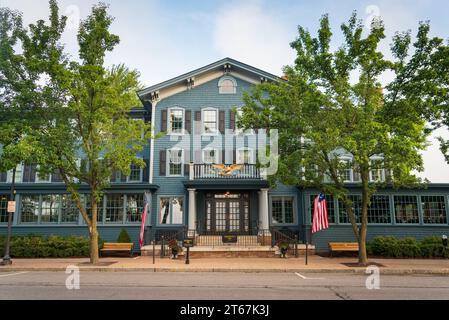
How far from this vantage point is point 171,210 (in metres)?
22.2

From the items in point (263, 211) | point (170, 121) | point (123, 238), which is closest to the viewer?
point (123, 238)

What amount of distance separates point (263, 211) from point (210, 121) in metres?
7.15

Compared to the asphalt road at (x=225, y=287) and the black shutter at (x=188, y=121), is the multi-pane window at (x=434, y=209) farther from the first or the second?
the black shutter at (x=188, y=121)

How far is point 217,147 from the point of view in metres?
23.0

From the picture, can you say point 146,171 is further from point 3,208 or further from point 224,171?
point 3,208

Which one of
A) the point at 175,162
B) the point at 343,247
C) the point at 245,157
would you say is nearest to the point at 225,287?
the point at 343,247

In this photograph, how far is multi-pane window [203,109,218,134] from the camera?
23250mm

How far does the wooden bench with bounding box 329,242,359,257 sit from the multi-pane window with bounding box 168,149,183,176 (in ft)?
34.5

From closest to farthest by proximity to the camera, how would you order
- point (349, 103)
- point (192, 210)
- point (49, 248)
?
point (349, 103), point (49, 248), point (192, 210)

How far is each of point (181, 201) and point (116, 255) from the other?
514 centimetres

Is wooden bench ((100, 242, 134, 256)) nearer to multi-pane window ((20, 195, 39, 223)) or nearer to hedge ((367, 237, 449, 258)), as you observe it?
multi-pane window ((20, 195, 39, 223))

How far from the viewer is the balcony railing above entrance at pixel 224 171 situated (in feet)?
71.2

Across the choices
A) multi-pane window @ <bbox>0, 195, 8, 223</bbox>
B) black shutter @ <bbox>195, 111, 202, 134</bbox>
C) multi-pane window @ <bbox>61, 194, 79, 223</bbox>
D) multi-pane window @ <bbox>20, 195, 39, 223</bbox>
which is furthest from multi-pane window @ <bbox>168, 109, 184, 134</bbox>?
multi-pane window @ <bbox>0, 195, 8, 223</bbox>
